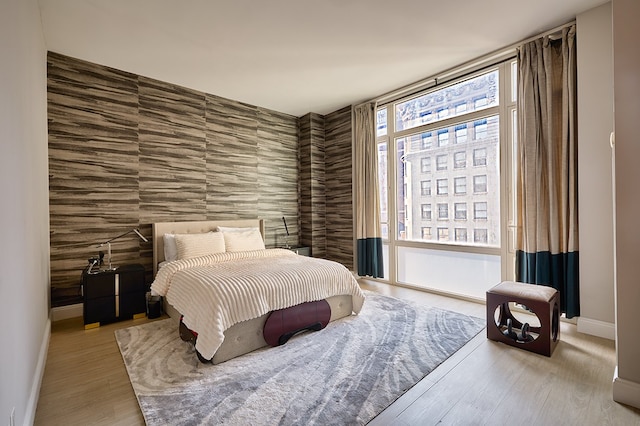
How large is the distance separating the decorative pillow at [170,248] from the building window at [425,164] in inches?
129

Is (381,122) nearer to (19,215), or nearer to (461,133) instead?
(461,133)

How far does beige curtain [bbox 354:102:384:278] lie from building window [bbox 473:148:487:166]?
54.9 inches

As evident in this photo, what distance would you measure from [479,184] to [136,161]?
4.10 m

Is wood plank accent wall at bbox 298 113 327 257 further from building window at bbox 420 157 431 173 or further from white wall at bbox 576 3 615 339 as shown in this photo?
white wall at bbox 576 3 615 339

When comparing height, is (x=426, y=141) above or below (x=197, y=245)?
above

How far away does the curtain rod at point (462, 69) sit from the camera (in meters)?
2.96

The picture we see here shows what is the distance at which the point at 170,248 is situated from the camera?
3514mm

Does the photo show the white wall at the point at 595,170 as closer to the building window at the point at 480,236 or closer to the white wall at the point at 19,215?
the building window at the point at 480,236

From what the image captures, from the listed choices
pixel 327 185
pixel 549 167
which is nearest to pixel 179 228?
pixel 327 185

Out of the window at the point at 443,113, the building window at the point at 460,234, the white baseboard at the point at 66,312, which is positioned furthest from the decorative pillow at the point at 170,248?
the window at the point at 443,113

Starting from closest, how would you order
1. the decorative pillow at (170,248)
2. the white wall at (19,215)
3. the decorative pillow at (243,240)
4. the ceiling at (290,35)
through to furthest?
the white wall at (19,215) → the ceiling at (290,35) → the decorative pillow at (170,248) → the decorative pillow at (243,240)

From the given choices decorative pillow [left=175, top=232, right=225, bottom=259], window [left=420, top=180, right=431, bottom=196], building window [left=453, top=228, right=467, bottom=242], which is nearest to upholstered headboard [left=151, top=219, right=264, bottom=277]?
decorative pillow [left=175, top=232, right=225, bottom=259]

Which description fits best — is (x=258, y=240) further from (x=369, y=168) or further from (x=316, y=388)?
(x=316, y=388)

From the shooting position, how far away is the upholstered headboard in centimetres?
364
